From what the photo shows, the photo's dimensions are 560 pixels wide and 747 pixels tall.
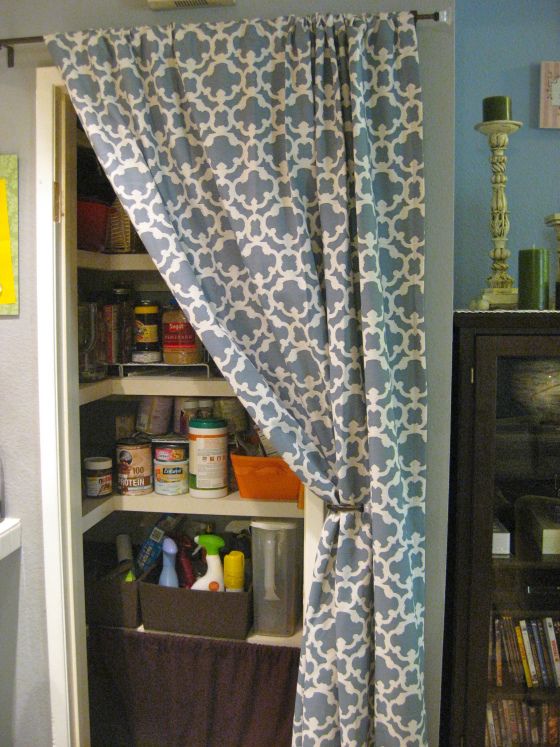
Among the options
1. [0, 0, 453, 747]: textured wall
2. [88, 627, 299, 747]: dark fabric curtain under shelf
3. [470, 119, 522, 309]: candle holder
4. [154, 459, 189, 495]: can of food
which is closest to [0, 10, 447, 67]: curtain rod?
[0, 0, 453, 747]: textured wall

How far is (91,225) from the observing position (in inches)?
71.9

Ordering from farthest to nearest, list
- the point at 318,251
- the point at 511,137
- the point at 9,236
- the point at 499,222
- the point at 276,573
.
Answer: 1. the point at 511,137
2. the point at 276,573
3. the point at 499,222
4. the point at 9,236
5. the point at 318,251

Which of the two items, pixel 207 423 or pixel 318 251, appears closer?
pixel 318 251

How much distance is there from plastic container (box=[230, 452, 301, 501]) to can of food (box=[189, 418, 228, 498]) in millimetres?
52

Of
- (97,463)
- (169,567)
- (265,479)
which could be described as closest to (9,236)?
(97,463)

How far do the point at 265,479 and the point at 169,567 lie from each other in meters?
0.40

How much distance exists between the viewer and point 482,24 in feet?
6.27

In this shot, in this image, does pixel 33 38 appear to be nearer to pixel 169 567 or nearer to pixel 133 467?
pixel 133 467

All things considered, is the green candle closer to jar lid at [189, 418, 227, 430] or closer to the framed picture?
the framed picture

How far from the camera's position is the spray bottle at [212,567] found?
1848 mm

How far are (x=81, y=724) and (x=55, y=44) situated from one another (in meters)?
1.60

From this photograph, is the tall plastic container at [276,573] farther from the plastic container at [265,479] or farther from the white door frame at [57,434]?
the white door frame at [57,434]

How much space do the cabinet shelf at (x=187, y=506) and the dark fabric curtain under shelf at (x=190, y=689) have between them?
0.33 meters

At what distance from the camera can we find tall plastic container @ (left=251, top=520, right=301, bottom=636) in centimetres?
180
